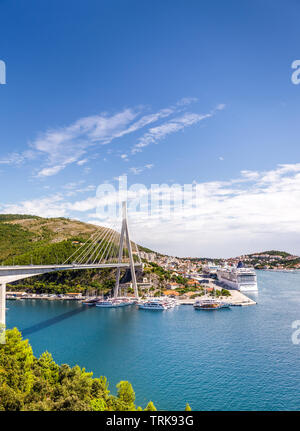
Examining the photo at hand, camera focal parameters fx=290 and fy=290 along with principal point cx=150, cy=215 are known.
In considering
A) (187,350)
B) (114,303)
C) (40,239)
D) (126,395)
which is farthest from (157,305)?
(40,239)

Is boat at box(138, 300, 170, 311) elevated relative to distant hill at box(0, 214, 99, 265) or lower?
lower

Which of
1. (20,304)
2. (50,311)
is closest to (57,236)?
(20,304)

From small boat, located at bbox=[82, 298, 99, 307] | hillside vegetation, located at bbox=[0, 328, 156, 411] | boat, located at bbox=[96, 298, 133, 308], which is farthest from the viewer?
small boat, located at bbox=[82, 298, 99, 307]

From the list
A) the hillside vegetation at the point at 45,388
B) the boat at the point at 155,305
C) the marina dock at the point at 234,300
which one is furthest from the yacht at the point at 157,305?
the hillside vegetation at the point at 45,388

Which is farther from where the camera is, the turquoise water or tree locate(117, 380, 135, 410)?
the turquoise water

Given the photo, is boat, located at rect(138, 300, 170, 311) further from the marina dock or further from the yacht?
the marina dock

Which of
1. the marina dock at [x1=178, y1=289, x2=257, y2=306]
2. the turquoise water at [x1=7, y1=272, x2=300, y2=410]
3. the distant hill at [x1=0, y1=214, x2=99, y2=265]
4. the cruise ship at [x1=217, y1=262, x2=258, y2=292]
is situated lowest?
the marina dock at [x1=178, y1=289, x2=257, y2=306]

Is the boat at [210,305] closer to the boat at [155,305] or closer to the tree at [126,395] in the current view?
the boat at [155,305]

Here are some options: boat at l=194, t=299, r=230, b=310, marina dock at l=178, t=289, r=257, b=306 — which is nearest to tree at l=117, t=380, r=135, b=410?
boat at l=194, t=299, r=230, b=310
